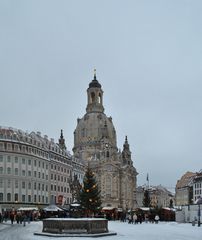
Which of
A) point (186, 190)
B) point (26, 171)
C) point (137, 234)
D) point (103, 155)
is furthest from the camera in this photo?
point (103, 155)

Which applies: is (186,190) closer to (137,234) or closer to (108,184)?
(108,184)

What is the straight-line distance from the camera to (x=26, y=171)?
4033 inches

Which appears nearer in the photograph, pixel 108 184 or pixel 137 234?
pixel 137 234

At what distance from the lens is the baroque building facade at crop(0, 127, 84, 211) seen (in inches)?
3883

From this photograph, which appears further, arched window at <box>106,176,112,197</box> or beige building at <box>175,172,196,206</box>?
arched window at <box>106,176,112,197</box>

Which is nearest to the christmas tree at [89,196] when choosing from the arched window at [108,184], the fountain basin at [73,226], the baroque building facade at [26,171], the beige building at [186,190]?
the baroque building facade at [26,171]

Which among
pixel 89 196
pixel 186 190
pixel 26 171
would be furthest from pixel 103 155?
pixel 89 196

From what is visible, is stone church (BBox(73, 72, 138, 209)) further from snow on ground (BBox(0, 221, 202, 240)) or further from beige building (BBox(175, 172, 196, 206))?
snow on ground (BBox(0, 221, 202, 240))

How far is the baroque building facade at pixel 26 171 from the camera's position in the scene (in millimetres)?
98625

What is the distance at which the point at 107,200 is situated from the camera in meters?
183

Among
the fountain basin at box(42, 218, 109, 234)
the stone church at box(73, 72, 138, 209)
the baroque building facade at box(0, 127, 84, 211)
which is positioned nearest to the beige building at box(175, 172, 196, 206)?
the stone church at box(73, 72, 138, 209)

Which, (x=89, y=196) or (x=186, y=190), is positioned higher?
(x=186, y=190)

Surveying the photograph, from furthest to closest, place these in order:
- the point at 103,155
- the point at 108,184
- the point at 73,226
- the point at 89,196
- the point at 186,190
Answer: the point at 103,155 → the point at 108,184 → the point at 186,190 → the point at 89,196 → the point at 73,226

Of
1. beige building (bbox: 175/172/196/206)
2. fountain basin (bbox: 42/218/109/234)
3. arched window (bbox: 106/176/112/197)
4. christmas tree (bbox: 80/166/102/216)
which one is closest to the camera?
fountain basin (bbox: 42/218/109/234)
